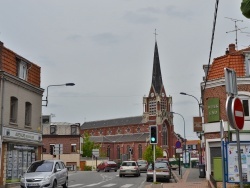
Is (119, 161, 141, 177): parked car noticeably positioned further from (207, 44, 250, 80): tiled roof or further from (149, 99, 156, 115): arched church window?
(149, 99, 156, 115): arched church window

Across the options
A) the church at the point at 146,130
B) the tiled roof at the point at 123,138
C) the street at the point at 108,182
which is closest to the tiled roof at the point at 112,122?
the church at the point at 146,130

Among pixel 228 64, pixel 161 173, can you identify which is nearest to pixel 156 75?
pixel 161 173

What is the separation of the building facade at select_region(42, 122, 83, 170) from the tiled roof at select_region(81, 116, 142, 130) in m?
54.2

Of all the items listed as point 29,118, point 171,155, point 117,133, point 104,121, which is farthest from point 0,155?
point 104,121

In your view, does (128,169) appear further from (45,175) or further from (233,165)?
(233,165)

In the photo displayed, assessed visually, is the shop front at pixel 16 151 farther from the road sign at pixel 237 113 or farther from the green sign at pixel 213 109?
the road sign at pixel 237 113

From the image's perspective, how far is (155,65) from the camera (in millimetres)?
119625

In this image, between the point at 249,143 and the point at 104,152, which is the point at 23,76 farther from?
the point at 104,152

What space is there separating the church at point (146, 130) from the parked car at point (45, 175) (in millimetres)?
92875

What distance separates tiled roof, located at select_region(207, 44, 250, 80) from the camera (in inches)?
1044

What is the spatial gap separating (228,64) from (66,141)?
49.8 metres

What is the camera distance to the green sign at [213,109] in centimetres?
2625

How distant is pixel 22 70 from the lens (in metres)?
27.7

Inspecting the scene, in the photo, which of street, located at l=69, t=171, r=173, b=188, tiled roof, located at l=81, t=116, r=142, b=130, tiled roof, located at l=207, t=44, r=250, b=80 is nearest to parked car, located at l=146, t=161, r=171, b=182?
street, located at l=69, t=171, r=173, b=188
